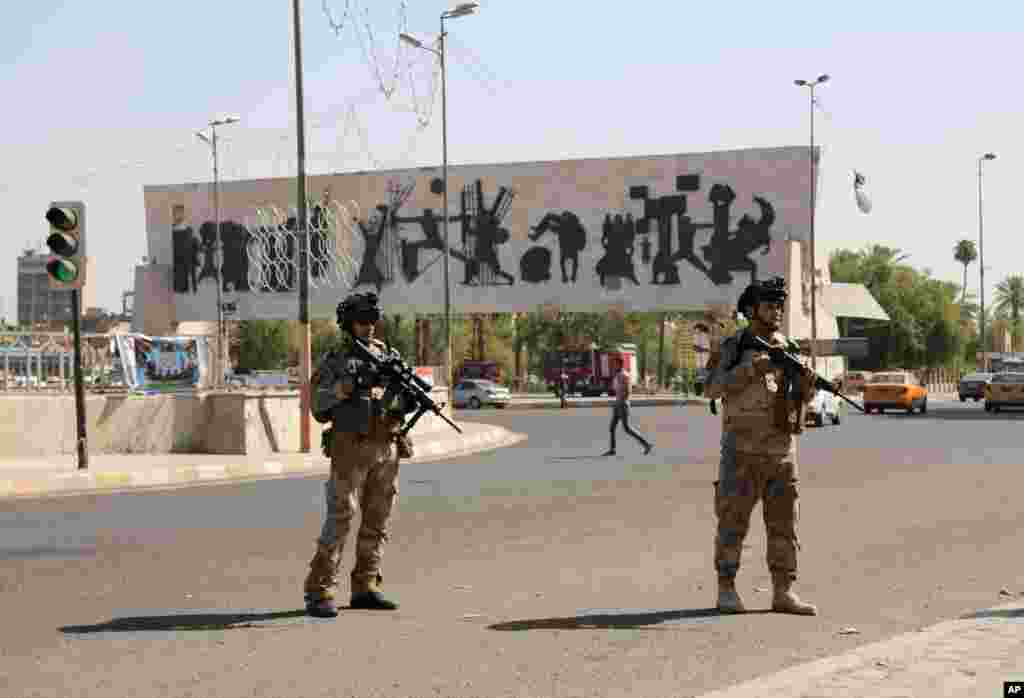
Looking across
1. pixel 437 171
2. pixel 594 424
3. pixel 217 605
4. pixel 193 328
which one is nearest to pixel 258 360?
pixel 193 328

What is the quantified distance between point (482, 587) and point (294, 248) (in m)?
78.9

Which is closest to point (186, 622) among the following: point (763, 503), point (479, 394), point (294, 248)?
point (763, 503)

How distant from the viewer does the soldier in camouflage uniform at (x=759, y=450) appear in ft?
28.4

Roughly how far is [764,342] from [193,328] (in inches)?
3570

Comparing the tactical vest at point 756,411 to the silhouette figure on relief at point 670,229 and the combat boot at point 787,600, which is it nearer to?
the combat boot at point 787,600

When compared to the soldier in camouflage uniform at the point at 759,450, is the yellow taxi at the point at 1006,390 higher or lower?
lower

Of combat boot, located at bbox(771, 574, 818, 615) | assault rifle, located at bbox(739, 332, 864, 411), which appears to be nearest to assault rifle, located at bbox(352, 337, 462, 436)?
assault rifle, located at bbox(739, 332, 864, 411)

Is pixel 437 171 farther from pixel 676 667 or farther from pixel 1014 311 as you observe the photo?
pixel 1014 311

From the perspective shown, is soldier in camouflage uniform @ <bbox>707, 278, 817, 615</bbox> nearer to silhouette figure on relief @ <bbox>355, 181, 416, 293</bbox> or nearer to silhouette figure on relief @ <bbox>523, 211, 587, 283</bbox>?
silhouette figure on relief @ <bbox>523, 211, 587, 283</bbox>

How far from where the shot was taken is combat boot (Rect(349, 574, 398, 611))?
8945 millimetres

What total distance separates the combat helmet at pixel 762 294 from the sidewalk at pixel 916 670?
188cm

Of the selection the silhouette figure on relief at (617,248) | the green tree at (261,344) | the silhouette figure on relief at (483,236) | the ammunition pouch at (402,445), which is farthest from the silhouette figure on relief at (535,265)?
the ammunition pouch at (402,445)

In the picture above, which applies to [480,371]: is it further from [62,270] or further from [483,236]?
[62,270]

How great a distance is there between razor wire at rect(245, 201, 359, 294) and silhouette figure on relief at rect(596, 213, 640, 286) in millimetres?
13256
